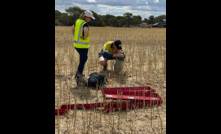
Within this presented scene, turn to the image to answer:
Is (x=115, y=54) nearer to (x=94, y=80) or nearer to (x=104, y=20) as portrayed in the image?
(x=94, y=80)

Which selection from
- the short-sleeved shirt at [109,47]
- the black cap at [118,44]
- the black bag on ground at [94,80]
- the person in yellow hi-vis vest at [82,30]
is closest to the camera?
the person in yellow hi-vis vest at [82,30]

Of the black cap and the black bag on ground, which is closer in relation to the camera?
the black bag on ground

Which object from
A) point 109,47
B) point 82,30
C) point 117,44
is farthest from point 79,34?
point 109,47

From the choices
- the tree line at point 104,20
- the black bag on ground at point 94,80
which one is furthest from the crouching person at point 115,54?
the tree line at point 104,20

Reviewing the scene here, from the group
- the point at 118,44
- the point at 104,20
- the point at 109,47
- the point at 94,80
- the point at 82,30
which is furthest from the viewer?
the point at 104,20

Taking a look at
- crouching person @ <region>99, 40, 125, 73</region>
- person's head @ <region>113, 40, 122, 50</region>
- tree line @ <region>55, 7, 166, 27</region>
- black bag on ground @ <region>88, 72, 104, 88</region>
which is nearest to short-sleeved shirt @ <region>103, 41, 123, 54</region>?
crouching person @ <region>99, 40, 125, 73</region>

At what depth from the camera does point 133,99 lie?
387 cm

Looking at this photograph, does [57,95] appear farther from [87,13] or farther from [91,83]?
[87,13]

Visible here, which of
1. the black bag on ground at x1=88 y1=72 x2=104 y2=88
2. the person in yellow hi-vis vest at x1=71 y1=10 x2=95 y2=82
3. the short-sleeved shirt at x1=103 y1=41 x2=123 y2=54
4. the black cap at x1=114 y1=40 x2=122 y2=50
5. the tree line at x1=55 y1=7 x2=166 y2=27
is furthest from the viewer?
the tree line at x1=55 y1=7 x2=166 y2=27

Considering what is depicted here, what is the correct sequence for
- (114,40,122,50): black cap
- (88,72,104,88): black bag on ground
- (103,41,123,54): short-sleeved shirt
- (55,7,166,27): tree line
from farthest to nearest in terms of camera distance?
(55,7,166,27): tree line → (103,41,123,54): short-sleeved shirt → (114,40,122,50): black cap → (88,72,104,88): black bag on ground

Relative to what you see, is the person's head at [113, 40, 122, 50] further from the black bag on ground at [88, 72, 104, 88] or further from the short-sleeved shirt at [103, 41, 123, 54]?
the black bag on ground at [88, 72, 104, 88]

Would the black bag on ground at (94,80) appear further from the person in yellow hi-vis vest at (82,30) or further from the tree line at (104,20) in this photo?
the tree line at (104,20)

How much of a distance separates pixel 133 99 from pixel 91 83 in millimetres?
1268
